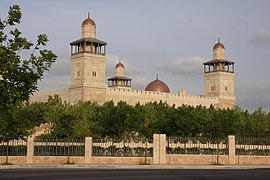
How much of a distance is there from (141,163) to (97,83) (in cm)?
3924

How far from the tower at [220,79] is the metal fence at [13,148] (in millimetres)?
58200

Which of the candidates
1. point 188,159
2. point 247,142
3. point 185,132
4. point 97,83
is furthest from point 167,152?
point 97,83

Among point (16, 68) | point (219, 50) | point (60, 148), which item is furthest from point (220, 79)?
point (16, 68)

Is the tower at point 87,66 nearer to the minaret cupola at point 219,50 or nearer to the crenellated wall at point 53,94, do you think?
the crenellated wall at point 53,94

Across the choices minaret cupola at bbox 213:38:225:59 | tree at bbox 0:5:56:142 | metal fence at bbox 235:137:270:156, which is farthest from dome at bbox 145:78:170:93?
tree at bbox 0:5:56:142

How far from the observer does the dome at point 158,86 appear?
274ft

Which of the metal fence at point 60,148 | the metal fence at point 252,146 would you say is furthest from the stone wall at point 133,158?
the metal fence at point 252,146

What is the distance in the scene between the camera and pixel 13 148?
29.5m

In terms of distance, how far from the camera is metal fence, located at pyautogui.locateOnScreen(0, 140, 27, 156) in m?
29.2

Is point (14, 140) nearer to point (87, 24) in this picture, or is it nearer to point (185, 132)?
point (185, 132)

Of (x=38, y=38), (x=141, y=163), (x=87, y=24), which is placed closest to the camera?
(x=38, y=38)

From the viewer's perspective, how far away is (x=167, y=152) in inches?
1187

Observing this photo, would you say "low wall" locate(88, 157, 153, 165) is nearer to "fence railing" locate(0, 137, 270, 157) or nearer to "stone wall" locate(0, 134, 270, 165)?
"stone wall" locate(0, 134, 270, 165)

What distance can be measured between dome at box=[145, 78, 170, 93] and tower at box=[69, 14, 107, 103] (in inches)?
679
